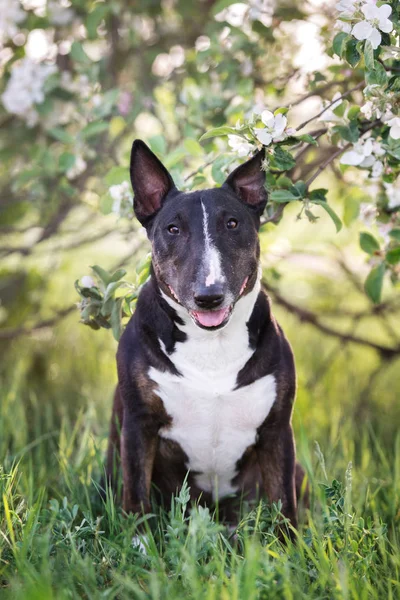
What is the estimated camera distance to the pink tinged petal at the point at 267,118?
8.86 ft

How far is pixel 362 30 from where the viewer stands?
2.58m

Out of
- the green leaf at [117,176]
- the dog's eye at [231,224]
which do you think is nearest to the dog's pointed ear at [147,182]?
the dog's eye at [231,224]

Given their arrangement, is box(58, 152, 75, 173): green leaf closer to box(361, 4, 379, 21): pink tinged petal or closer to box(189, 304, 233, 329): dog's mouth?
box(189, 304, 233, 329): dog's mouth

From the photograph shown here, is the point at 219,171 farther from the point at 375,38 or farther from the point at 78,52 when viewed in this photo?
the point at 78,52

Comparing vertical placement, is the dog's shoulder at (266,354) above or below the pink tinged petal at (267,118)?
below

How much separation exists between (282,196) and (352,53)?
52cm

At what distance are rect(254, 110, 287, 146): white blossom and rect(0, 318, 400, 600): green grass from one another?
0.94 m

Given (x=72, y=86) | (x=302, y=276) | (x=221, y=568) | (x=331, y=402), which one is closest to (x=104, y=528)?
(x=221, y=568)

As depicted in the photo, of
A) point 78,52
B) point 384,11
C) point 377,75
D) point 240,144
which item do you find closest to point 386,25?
point 384,11

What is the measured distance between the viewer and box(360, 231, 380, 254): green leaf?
3408 millimetres

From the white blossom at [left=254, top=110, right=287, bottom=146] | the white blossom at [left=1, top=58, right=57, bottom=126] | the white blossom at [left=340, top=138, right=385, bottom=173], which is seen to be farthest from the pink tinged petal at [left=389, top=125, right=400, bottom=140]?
the white blossom at [left=1, top=58, right=57, bottom=126]

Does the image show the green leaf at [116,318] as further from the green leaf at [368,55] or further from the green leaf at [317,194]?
the green leaf at [368,55]

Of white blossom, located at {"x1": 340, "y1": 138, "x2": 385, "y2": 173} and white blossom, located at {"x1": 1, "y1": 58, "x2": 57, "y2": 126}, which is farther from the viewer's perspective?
white blossom, located at {"x1": 1, "y1": 58, "x2": 57, "y2": 126}

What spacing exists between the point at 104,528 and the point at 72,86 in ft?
8.15
